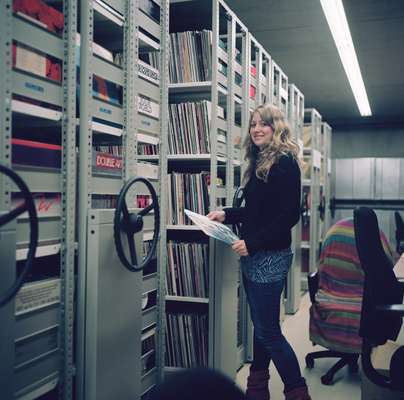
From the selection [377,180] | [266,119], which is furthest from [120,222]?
[377,180]

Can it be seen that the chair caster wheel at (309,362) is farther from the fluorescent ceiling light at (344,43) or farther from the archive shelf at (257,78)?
the fluorescent ceiling light at (344,43)

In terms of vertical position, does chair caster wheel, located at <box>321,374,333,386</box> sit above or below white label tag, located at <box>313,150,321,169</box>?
below

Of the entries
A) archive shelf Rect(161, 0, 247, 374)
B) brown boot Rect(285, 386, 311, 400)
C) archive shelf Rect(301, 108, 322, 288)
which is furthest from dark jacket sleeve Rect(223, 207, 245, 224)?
archive shelf Rect(301, 108, 322, 288)

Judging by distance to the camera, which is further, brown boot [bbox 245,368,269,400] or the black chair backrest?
brown boot [bbox 245,368,269,400]

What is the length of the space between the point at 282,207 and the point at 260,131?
40 cm

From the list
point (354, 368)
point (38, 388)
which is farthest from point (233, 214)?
point (354, 368)

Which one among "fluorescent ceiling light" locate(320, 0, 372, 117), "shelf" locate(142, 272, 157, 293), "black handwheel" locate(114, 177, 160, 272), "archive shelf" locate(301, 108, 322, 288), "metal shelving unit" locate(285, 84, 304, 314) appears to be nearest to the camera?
"black handwheel" locate(114, 177, 160, 272)

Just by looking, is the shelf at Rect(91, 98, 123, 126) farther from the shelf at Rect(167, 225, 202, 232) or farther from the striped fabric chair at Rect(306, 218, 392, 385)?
the striped fabric chair at Rect(306, 218, 392, 385)

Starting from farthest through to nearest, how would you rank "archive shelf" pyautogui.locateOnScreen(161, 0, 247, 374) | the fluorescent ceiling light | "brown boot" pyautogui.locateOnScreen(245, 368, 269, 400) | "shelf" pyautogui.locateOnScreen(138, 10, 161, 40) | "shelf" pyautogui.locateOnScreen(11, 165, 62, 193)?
the fluorescent ceiling light
"archive shelf" pyautogui.locateOnScreen(161, 0, 247, 374)
"brown boot" pyautogui.locateOnScreen(245, 368, 269, 400)
"shelf" pyautogui.locateOnScreen(138, 10, 161, 40)
"shelf" pyautogui.locateOnScreen(11, 165, 62, 193)

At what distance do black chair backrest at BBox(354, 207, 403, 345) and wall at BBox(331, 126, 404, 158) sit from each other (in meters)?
8.44

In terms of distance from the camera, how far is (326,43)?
4.98 m

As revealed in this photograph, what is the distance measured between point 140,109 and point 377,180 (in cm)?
791

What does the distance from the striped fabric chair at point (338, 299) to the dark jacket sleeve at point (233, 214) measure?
2.90ft

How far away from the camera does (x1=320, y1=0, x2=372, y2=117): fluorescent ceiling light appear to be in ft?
12.7
